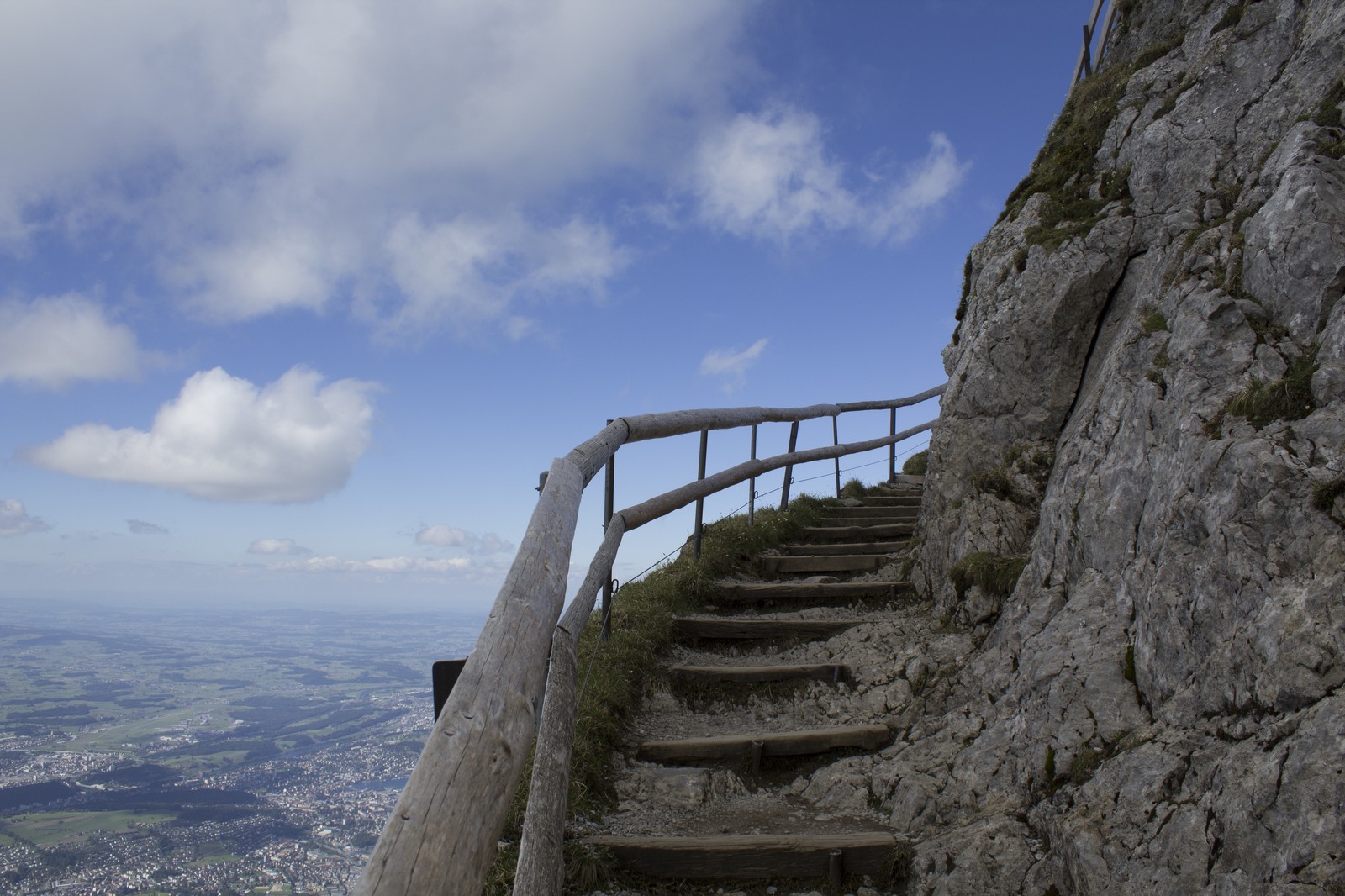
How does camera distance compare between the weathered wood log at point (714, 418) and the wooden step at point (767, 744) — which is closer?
the wooden step at point (767, 744)

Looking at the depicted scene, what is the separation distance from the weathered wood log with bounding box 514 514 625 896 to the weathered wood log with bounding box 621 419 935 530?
1.30 meters

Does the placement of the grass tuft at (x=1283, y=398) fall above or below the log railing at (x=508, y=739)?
above

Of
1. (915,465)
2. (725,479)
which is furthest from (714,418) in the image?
(915,465)

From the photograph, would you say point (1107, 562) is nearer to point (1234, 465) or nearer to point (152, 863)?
point (1234, 465)

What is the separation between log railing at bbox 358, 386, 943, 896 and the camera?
111 centimetres

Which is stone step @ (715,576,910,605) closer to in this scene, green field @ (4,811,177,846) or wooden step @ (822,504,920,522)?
wooden step @ (822,504,920,522)

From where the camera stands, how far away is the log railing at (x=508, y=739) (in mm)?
1110

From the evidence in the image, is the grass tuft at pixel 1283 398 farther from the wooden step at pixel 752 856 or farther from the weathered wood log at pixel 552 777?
the weathered wood log at pixel 552 777

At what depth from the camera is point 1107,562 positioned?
3.75 metres

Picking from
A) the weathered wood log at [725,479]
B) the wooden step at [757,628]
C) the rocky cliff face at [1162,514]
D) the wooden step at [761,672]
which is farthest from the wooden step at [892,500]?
the wooden step at [761,672]

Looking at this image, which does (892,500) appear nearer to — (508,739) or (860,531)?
(860,531)

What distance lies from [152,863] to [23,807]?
19.4 meters

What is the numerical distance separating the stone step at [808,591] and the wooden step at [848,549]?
3.29 ft

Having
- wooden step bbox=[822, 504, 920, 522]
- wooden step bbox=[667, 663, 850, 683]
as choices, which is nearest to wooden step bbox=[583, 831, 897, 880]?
wooden step bbox=[667, 663, 850, 683]
